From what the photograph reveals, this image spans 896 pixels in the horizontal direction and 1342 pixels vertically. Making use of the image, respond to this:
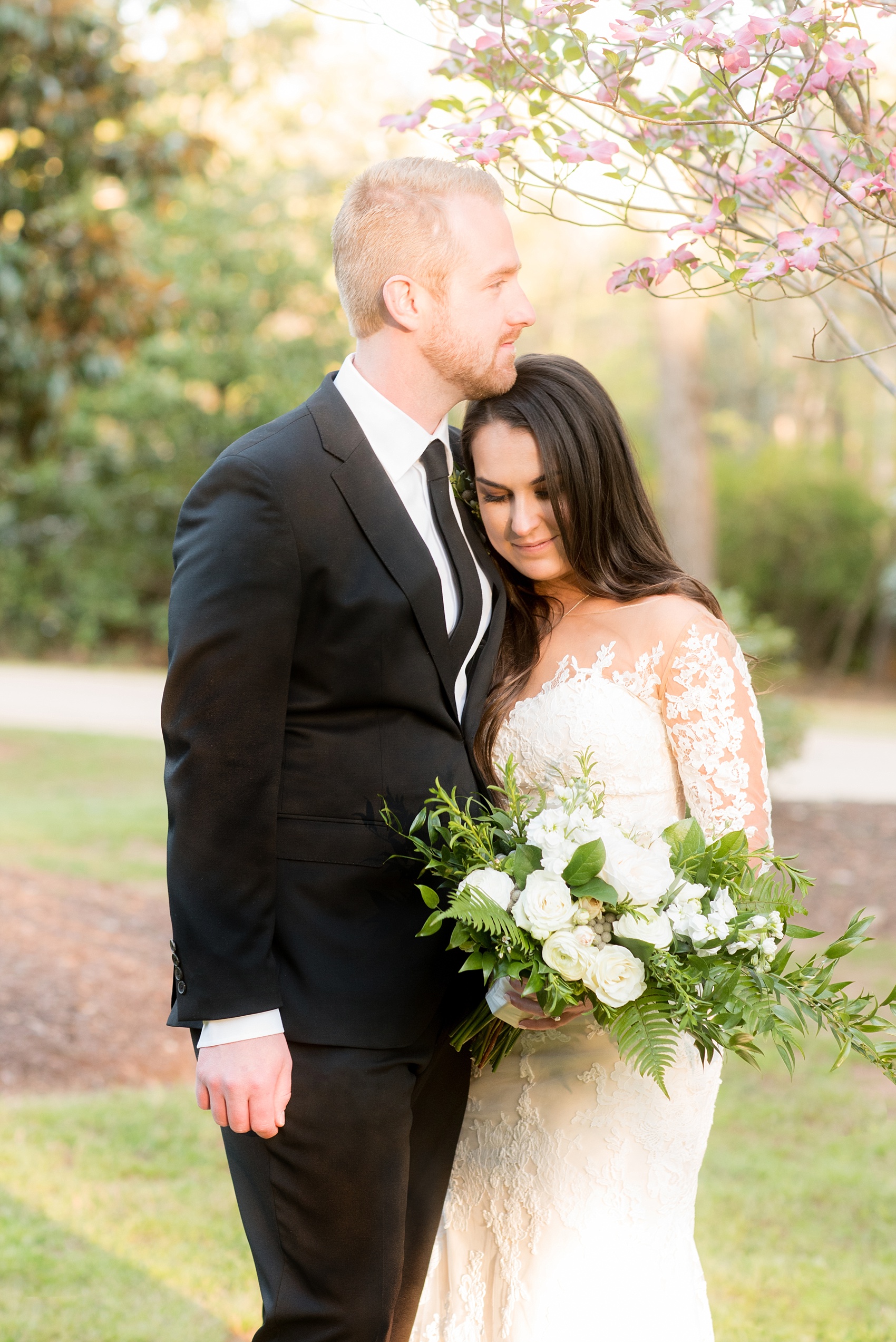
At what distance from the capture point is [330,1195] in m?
2.28

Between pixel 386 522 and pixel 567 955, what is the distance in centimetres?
86

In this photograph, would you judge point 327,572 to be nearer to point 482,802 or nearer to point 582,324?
point 482,802

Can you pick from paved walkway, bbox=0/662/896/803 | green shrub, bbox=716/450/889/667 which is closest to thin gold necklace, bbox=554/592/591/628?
paved walkway, bbox=0/662/896/803

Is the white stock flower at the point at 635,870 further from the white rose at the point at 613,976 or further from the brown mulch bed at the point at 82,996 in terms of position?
the brown mulch bed at the point at 82,996

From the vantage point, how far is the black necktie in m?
2.52

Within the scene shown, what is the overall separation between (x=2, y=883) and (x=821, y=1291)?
543cm

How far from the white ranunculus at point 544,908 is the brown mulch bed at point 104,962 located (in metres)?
3.83

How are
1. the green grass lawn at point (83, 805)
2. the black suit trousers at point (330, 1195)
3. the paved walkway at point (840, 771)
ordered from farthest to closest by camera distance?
the paved walkway at point (840, 771) < the green grass lawn at point (83, 805) < the black suit trousers at point (330, 1195)

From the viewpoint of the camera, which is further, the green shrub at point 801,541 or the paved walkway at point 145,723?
the green shrub at point 801,541

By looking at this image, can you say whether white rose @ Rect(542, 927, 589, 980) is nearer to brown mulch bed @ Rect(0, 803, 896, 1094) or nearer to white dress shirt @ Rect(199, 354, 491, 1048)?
white dress shirt @ Rect(199, 354, 491, 1048)

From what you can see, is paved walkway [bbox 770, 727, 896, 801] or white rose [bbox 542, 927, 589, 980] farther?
paved walkway [bbox 770, 727, 896, 801]

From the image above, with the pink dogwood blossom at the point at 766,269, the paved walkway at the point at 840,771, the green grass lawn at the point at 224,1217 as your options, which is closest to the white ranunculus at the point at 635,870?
the pink dogwood blossom at the point at 766,269

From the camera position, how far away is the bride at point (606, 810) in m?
2.69

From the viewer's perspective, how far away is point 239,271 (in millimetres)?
19828
